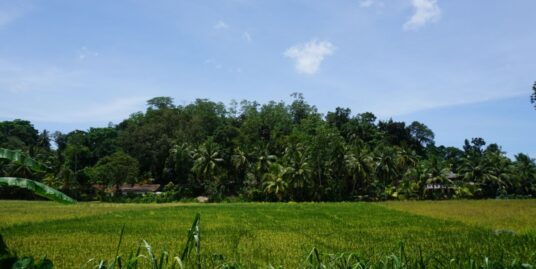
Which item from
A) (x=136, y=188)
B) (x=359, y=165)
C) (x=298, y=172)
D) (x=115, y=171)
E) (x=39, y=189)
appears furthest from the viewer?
(x=136, y=188)

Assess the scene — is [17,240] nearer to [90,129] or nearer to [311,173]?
[311,173]

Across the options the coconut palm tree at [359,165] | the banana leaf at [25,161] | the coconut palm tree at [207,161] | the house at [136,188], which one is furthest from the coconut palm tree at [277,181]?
the banana leaf at [25,161]

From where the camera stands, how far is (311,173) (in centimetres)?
4622

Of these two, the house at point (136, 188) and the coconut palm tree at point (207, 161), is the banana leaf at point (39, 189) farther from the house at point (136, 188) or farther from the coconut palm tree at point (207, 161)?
the house at point (136, 188)

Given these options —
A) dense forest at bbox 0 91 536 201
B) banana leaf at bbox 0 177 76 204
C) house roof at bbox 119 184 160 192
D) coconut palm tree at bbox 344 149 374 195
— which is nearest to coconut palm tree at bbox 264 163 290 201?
dense forest at bbox 0 91 536 201

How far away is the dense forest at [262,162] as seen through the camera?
47094mm

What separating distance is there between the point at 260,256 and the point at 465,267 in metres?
7.64

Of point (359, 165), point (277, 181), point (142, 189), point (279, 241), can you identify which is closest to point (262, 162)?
point (277, 181)

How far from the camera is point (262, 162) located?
49312mm

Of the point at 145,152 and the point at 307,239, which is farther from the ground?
the point at 145,152

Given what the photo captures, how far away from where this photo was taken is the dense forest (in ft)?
155

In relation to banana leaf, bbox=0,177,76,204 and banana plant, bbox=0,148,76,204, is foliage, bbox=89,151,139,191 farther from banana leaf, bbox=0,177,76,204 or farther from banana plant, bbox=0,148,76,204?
banana leaf, bbox=0,177,76,204

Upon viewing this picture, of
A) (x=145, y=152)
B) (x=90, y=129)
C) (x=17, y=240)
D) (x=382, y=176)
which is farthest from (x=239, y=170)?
(x=17, y=240)

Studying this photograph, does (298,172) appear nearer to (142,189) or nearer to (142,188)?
(142,189)
